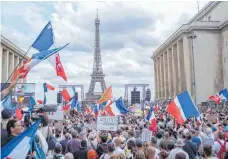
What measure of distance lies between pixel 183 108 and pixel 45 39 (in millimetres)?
6266

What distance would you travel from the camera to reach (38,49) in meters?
7.64

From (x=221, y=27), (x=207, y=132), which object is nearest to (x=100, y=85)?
(x=221, y=27)

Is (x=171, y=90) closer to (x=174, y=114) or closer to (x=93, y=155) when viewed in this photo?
(x=174, y=114)

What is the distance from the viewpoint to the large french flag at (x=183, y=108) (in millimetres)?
12117

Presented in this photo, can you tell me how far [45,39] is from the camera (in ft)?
26.1

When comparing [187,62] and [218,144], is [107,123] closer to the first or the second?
[218,144]

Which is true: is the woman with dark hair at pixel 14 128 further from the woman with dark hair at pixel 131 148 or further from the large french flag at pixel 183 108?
the large french flag at pixel 183 108

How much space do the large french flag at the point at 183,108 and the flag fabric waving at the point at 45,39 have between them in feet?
19.7

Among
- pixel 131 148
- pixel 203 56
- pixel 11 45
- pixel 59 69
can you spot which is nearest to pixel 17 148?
pixel 131 148

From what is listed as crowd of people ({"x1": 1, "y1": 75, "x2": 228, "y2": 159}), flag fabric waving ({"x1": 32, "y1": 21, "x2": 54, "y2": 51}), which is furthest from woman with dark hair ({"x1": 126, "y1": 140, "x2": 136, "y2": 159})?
flag fabric waving ({"x1": 32, "y1": 21, "x2": 54, "y2": 51})

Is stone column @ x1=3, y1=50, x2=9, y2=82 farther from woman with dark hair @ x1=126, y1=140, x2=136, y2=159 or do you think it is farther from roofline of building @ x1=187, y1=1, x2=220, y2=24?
woman with dark hair @ x1=126, y1=140, x2=136, y2=159

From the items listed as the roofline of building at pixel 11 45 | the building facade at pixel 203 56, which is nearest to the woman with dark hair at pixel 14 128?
the building facade at pixel 203 56

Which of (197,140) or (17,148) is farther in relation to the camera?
(197,140)

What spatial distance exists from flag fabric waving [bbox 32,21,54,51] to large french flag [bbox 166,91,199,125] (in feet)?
19.7
